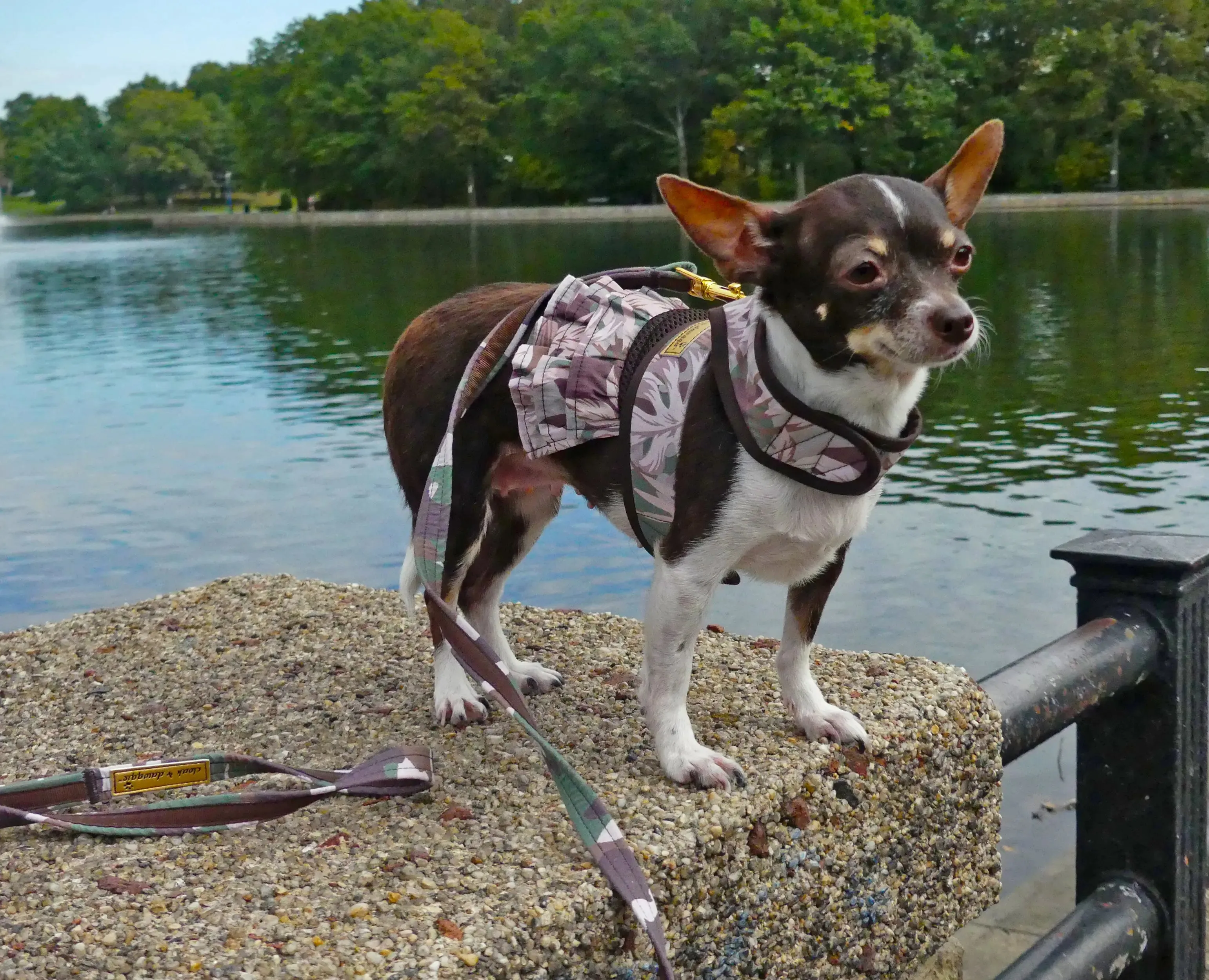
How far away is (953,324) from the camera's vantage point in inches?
122

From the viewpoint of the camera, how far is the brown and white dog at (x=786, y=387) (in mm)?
3207

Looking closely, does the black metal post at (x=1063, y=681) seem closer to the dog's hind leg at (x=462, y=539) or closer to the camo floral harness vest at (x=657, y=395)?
the camo floral harness vest at (x=657, y=395)

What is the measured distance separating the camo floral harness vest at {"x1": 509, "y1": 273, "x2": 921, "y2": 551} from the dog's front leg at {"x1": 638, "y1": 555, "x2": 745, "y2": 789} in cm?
19

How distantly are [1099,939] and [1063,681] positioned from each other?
26.9 inches

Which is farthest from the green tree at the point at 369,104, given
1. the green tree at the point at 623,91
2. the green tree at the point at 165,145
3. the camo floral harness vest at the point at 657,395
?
the camo floral harness vest at the point at 657,395

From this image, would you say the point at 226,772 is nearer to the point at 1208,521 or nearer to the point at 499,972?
the point at 499,972

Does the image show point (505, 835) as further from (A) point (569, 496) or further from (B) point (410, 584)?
(A) point (569, 496)

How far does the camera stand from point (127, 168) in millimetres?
130000

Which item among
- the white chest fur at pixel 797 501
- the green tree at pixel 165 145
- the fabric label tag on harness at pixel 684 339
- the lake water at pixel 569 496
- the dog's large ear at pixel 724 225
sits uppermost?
the green tree at pixel 165 145

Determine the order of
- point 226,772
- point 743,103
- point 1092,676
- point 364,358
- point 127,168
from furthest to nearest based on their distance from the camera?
point 127,168
point 743,103
point 364,358
point 226,772
point 1092,676

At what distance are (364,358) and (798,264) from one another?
16.9 metres

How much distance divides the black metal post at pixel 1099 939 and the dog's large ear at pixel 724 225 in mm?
1782

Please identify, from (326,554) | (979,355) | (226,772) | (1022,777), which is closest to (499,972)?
(226,772)

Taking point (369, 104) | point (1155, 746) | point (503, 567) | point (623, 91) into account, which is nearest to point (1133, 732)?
point (1155, 746)
